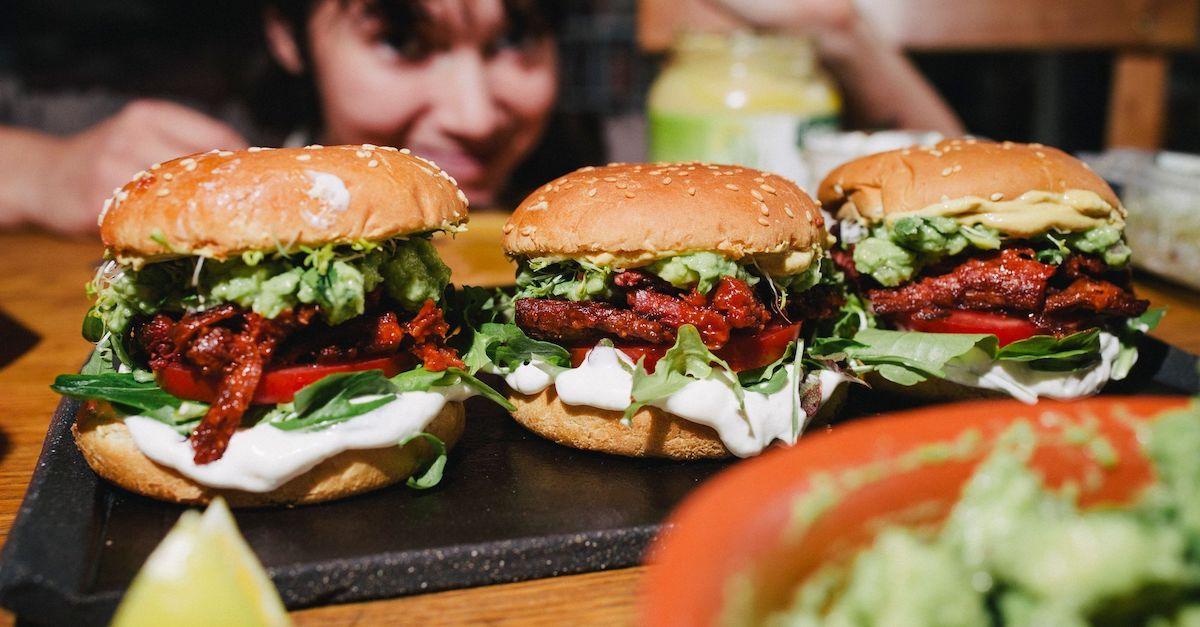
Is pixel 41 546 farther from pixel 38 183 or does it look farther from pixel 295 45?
pixel 38 183

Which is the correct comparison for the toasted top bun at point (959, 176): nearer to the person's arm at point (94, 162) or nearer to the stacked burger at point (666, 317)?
the stacked burger at point (666, 317)

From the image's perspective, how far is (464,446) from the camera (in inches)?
89.4

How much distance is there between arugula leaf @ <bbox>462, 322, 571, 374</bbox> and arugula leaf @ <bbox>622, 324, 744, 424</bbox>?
0.25 m

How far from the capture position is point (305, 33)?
4871 mm

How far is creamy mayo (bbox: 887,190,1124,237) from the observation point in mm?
2383

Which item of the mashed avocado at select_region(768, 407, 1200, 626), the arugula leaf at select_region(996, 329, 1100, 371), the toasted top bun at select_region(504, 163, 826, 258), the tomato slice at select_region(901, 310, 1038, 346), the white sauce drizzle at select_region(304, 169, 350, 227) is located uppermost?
the white sauce drizzle at select_region(304, 169, 350, 227)

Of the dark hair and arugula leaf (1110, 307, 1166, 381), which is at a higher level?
the dark hair

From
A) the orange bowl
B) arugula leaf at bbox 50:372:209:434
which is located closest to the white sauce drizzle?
arugula leaf at bbox 50:372:209:434

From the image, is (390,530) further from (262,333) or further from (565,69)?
(565,69)

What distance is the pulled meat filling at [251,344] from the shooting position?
1.89m

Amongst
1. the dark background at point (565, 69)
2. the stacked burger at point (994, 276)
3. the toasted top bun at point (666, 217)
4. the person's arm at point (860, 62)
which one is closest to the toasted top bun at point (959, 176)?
the stacked burger at point (994, 276)

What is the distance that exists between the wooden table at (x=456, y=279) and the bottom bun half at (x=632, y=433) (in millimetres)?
435

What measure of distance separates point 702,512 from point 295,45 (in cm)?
486

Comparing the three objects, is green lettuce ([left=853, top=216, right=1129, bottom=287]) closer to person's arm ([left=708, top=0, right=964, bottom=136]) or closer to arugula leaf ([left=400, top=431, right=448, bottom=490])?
arugula leaf ([left=400, top=431, right=448, bottom=490])
